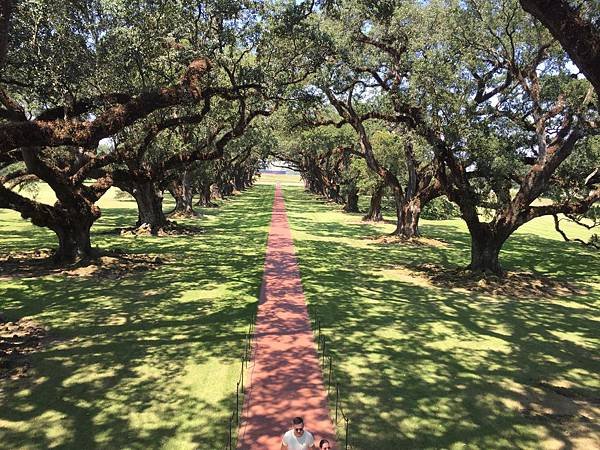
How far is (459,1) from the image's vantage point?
55.8 feet

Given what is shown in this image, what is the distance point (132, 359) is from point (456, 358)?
7.14 meters

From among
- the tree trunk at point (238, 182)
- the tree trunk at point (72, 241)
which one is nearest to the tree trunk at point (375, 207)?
the tree trunk at point (72, 241)

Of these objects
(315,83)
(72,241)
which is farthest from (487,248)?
(72,241)

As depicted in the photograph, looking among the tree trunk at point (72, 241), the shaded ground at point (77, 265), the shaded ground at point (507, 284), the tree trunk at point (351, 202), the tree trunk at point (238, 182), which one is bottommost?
the shaded ground at point (77, 265)

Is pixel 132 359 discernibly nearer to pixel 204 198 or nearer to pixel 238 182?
pixel 204 198

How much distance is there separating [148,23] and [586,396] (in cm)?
1580

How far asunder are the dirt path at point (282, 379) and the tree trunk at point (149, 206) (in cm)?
1501

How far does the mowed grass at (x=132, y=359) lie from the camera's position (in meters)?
6.94

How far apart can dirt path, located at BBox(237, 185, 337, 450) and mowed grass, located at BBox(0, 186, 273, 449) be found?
0.42 m

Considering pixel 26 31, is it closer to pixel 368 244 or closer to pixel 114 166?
pixel 114 166

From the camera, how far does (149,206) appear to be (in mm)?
27656

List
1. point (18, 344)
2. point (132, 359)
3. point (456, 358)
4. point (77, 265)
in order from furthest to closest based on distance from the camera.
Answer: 1. point (77, 265)
2. point (456, 358)
3. point (18, 344)
4. point (132, 359)

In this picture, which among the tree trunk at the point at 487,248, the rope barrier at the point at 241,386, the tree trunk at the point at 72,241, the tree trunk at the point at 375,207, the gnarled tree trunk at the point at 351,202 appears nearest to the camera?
the rope barrier at the point at 241,386

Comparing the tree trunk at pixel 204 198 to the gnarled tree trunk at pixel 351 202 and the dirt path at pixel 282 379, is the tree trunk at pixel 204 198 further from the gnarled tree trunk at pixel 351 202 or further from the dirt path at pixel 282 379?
the dirt path at pixel 282 379
